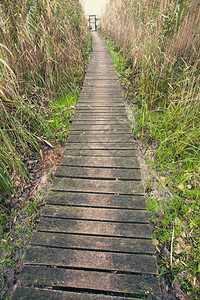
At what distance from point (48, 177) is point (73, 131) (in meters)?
0.98

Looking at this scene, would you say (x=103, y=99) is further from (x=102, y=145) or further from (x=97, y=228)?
(x=97, y=228)

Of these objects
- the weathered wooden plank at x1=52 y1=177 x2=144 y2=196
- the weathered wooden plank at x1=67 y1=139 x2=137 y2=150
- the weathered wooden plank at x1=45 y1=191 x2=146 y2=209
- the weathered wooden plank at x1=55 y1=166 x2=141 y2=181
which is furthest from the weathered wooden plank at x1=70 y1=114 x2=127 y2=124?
the weathered wooden plank at x1=45 y1=191 x2=146 y2=209

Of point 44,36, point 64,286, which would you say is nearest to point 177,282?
point 64,286

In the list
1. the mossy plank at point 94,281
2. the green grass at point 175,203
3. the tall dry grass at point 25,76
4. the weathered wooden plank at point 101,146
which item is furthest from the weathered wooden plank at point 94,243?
the weathered wooden plank at point 101,146

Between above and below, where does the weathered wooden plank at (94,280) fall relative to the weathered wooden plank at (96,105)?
below

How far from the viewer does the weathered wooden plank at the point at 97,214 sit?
5.39ft

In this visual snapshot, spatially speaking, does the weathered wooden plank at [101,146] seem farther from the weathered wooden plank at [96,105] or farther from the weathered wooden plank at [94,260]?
the weathered wooden plank at [94,260]

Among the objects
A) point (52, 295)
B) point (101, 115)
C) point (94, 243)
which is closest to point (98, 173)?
point (94, 243)

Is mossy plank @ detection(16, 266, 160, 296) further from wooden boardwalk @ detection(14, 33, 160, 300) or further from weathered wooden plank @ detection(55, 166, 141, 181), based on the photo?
weathered wooden plank @ detection(55, 166, 141, 181)

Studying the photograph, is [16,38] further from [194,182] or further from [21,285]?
[194,182]

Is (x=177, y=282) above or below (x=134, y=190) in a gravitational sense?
below

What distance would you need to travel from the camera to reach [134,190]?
6.25 feet

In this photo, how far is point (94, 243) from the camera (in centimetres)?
147

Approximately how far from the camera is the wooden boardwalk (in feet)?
4.11
